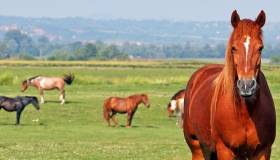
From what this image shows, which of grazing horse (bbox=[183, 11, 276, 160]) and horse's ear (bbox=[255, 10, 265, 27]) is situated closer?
grazing horse (bbox=[183, 11, 276, 160])

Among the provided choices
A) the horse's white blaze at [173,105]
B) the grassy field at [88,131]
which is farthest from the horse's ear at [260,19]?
the horse's white blaze at [173,105]

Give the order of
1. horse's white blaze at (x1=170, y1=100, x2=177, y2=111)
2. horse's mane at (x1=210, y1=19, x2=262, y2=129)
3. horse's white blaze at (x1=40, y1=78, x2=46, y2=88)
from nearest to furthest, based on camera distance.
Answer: horse's mane at (x1=210, y1=19, x2=262, y2=129), horse's white blaze at (x1=170, y1=100, x2=177, y2=111), horse's white blaze at (x1=40, y1=78, x2=46, y2=88)

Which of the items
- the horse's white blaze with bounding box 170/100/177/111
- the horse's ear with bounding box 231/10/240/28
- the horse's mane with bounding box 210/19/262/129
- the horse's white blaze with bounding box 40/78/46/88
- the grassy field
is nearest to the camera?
the horse's mane with bounding box 210/19/262/129

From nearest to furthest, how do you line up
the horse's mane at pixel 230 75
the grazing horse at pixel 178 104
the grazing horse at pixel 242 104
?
the grazing horse at pixel 242 104 < the horse's mane at pixel 230 75 < the grazing horse at pixel 178 104

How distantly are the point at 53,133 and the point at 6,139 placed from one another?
2.66m

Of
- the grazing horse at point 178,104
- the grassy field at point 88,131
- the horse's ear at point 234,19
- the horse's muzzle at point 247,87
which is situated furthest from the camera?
the grazing horse at point 178,104

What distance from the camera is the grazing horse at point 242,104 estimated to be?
25.0 ft

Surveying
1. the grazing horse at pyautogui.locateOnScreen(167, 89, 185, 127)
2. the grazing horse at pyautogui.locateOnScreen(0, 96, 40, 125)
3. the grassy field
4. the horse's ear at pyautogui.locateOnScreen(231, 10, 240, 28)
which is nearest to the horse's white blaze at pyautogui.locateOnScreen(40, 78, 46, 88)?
the grassy field

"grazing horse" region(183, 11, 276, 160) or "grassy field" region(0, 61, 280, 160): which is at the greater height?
"grazing horse" region(183, 11, 276, 160)

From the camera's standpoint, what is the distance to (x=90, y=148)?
65.6 feet

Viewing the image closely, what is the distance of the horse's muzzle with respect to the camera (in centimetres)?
740

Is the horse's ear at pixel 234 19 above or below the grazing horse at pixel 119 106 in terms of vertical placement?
above

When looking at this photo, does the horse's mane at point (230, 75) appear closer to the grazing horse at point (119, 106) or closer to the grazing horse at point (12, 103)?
the grazing horse at point (119, 106)

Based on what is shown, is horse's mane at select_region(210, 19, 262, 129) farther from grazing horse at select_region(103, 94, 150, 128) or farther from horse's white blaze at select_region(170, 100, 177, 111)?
grazing horse at select_region(103, 94, 150, 128)
